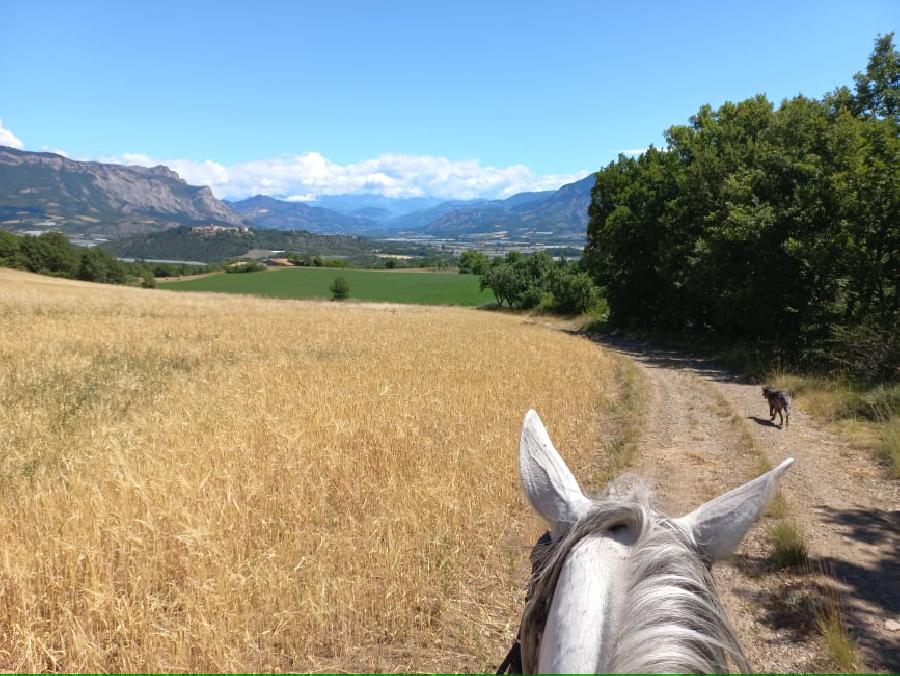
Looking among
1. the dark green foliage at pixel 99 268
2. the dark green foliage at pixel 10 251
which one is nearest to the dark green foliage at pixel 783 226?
the dark green foliage at pixel 10 251

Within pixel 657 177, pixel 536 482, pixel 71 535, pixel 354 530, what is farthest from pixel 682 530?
pixel 657 177

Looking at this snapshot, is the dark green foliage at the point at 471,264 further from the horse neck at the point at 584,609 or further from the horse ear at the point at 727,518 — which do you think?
the horse neck at the point at 584,609

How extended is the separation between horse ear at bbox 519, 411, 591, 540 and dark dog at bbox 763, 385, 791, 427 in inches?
355

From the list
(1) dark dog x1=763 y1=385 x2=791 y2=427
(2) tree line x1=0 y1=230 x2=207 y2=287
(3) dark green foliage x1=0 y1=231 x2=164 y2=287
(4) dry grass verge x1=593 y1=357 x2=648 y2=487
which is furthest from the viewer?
(2) tree line x1=0 y1=230 x2=207 y2=287

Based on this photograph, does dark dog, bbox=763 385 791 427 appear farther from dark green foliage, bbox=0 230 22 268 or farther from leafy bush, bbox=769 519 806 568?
dark green foliage, bbox=0 230 22 268

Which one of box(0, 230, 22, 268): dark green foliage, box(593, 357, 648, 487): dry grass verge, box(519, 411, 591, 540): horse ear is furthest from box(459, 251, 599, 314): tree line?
box(0, 230, 22, 268): dark green foliage

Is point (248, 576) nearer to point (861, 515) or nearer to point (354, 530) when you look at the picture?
point (354, 530)

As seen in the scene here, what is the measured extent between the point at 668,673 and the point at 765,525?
5127mm

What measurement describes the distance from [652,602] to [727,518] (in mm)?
456

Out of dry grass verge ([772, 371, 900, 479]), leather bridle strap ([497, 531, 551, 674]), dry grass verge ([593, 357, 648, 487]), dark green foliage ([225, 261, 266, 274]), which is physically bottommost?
dark green foliage ([225, 261, 266, 274])

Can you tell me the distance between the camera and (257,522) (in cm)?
392

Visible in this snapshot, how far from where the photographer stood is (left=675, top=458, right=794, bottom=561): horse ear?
1409 millimetres

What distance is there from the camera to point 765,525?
16.5ft

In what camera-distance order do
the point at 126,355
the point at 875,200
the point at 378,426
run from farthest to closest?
1. the point at 875,200
2. the point at 126,355
3. the point at 378,426
